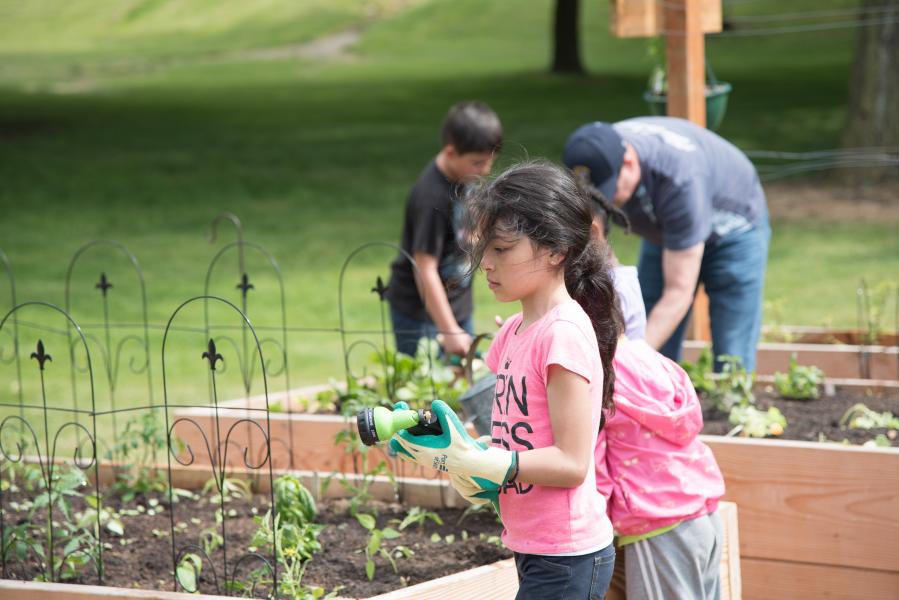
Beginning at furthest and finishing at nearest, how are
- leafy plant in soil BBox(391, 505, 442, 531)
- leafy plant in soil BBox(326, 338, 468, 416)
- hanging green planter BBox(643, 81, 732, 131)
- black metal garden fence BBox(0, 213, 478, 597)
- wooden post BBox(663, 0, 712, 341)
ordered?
hanging green planter BBox(643, 81, 732, 131)
wooden post BBox(663, 0, 712, 341)
leafy plant in soil BBox(326, 338, 468, 416)
leafy plant in soil BBox(391, 505, 442, 531)
black metal garden fence BBox(0, 213, 478, 597)

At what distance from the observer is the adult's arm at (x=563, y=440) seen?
213cm

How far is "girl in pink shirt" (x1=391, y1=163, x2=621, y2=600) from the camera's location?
2135 millimetres

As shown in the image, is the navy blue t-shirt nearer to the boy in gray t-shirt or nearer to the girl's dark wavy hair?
the boy in gray t-shirt

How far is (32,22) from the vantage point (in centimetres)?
3806

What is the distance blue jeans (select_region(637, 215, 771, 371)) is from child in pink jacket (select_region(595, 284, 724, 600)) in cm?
151

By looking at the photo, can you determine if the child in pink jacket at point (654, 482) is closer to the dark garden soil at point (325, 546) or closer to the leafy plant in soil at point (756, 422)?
the dark garden soil at point (325, 546)

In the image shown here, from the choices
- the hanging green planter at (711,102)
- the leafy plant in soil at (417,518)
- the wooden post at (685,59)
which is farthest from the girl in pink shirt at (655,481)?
the hanging green planter at (711,102)

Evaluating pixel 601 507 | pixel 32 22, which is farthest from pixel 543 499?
pixel 32 22

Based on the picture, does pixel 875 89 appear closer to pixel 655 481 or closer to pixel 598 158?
pixel 598 158

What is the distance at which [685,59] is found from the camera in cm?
485

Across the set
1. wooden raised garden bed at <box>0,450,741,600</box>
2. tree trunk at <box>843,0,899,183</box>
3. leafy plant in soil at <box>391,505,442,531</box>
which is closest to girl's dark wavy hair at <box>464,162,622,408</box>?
wooden raised garden bed at <box>0,450,741,600</box>

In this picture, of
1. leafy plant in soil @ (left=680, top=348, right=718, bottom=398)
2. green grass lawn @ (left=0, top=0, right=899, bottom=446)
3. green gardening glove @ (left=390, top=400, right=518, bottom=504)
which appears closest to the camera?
green gardening glove @ (left=390, top=400, right=518, bottom=504)

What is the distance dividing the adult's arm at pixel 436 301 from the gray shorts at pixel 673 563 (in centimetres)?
158

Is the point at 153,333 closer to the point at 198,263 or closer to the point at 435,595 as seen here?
the point at 198,263
